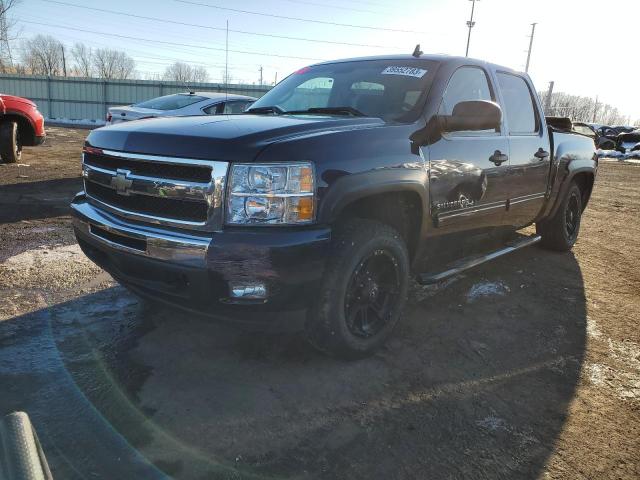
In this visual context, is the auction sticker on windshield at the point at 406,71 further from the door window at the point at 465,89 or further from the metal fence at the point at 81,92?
the metal fence at the point at 81,92

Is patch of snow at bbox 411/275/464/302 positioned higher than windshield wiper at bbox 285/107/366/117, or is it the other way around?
windshield wiper at bbox 285/107/366/117

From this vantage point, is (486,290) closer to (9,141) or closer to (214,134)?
(214,134)

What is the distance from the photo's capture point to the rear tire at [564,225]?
5479mm

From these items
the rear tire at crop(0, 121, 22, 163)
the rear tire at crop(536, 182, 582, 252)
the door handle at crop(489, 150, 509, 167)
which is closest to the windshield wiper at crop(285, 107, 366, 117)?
the door handle at crop(489, 150, 509, 167)

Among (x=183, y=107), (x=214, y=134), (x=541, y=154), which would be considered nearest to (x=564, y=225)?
(x=541, y=154)

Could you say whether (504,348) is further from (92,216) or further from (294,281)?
(92,216)

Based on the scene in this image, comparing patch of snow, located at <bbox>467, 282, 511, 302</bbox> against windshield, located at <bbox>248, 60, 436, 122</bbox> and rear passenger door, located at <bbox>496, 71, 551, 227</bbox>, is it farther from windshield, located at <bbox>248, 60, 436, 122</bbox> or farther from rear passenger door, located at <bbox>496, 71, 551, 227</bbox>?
windshield, located at <bbox>248, 60, 436, 122</bbox>

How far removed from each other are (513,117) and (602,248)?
2.90 meters

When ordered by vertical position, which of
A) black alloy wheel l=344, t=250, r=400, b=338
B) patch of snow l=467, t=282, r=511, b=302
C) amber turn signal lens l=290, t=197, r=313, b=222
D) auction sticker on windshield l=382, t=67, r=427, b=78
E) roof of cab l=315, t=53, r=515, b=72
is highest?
roof of cab l=315, t=53, r=515, b=72

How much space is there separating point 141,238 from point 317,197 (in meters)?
0.95

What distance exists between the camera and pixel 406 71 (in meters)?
3.53

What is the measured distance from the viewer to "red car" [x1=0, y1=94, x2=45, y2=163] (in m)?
9.29

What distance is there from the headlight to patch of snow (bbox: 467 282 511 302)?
2.29 meters

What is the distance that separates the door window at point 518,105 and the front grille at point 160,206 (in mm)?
2886
